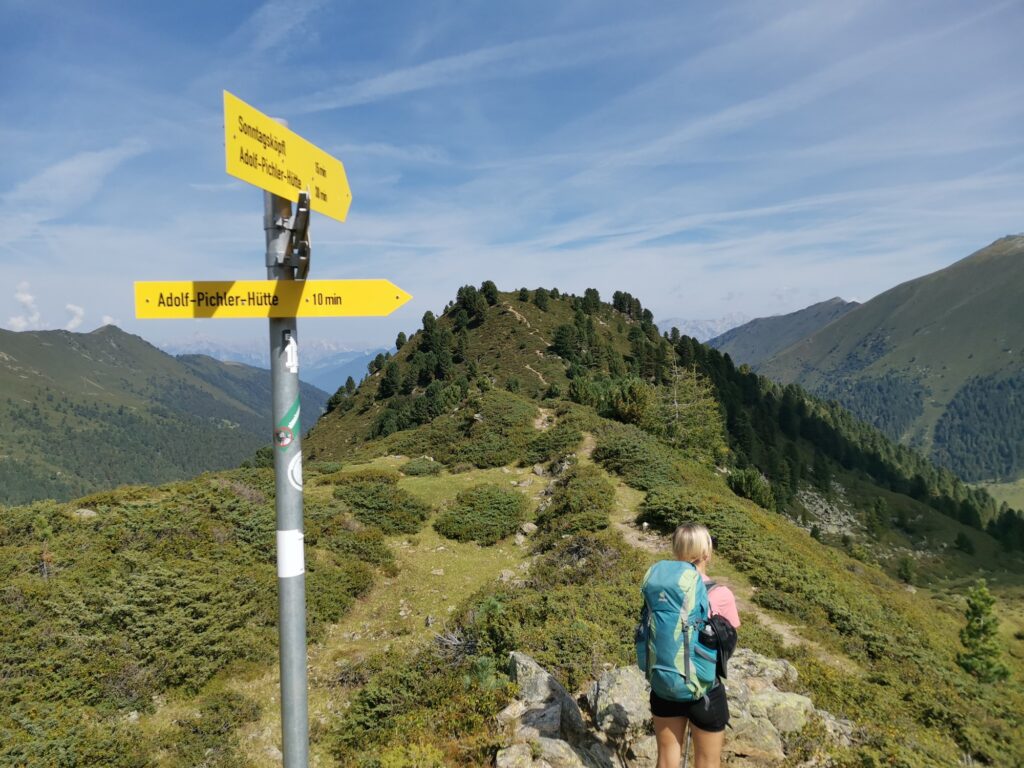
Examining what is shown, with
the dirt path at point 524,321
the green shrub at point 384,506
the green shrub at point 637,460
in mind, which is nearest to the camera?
the green shrub at point 384,506

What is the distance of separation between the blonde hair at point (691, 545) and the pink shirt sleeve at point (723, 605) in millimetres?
328

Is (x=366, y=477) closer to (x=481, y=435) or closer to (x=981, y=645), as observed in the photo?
(x=481, y=435)

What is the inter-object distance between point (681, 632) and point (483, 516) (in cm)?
1856

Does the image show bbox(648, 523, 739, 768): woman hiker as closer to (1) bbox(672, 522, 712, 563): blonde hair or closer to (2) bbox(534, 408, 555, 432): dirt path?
(1) bbox(672, 522, 712, 563): blonde hair

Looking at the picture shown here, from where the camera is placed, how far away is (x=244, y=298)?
345cm

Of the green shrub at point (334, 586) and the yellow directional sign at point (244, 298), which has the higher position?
the yellow directional sign at point (244, 298)

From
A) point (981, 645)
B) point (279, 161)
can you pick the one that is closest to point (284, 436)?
point (279, 161)

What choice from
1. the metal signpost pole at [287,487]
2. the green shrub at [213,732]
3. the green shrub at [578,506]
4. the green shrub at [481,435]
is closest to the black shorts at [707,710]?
the metal signpost pole at [287,487]

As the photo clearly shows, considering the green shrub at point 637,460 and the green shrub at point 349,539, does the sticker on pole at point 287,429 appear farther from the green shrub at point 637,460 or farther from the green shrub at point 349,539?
the green shrub at point 637,460

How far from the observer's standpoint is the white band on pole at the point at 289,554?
11.2 feet

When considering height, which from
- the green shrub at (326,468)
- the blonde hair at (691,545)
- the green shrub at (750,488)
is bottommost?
the green shrub at (750,488)

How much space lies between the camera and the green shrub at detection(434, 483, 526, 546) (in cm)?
2153

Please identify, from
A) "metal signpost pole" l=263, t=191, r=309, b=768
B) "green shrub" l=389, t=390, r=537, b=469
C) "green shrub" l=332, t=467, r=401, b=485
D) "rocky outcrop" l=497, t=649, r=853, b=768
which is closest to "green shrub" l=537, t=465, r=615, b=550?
"green shrub" l=389, t=390, r=537, b=469

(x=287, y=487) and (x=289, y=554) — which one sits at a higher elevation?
(x=287, y=487)
